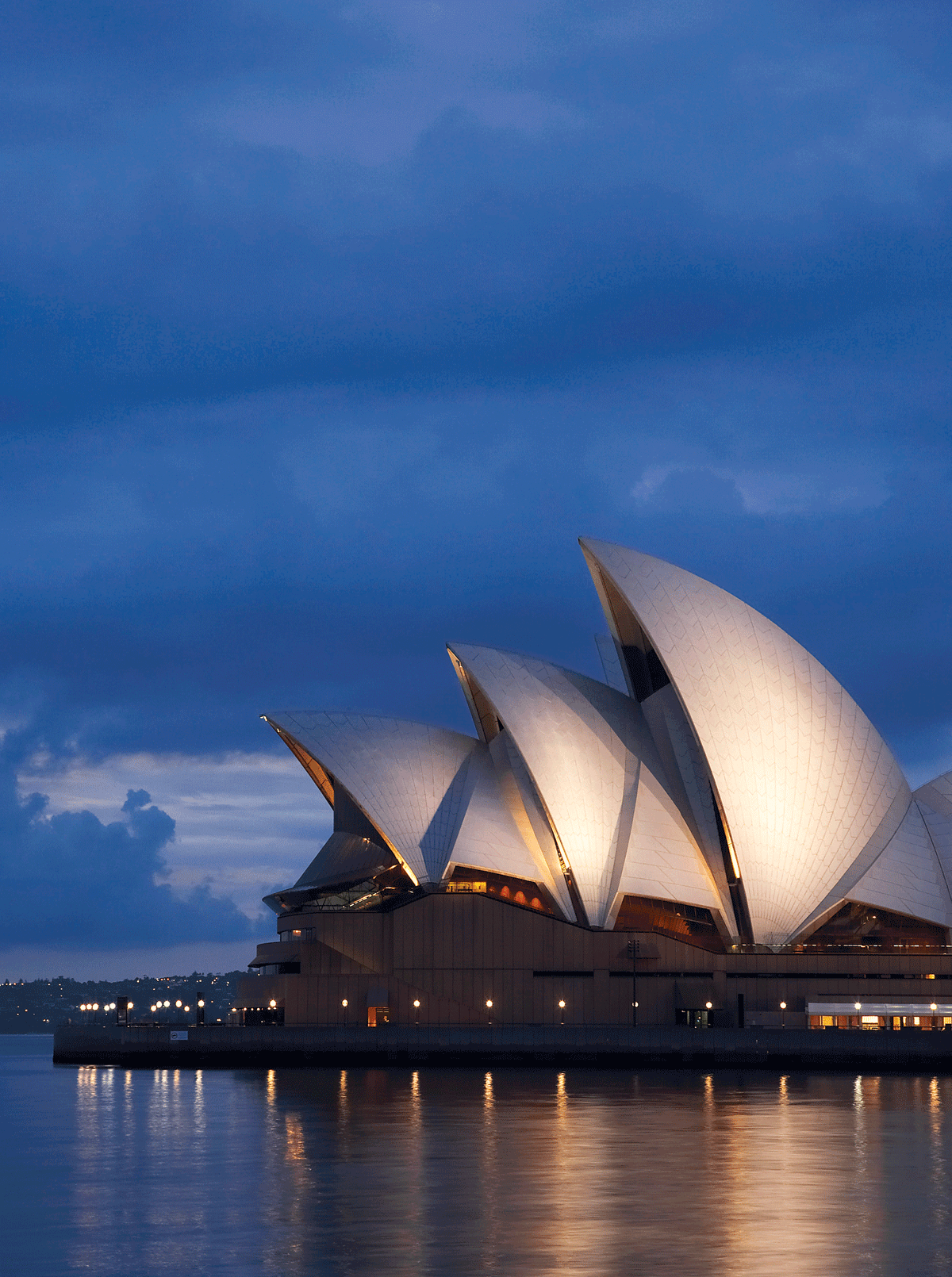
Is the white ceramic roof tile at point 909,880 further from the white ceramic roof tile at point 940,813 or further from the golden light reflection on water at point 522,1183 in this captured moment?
→ the golden light reflection on water at point 522,1183

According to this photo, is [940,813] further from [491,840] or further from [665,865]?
[491,840]

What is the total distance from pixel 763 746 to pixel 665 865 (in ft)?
19.8

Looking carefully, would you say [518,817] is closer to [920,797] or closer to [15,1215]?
[920,797]

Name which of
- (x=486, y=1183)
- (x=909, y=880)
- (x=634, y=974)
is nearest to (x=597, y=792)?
(x=634, y=974)

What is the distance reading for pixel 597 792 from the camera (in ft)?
210

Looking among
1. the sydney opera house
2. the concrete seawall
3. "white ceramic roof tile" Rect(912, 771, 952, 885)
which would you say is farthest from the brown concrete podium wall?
"white ceramic roof tile" Rect(912, 771, 952, 885)

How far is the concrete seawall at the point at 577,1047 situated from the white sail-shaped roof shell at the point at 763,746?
6.29m

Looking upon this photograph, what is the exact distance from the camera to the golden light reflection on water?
66.2ft

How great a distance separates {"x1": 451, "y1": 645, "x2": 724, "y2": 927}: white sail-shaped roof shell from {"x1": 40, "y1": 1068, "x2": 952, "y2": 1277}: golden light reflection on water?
1869 cm

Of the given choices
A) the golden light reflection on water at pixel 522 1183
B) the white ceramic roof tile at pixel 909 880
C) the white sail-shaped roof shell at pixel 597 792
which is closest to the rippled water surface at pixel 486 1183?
the golden light reflection on water at pixel 522 1183

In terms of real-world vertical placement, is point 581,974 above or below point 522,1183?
above

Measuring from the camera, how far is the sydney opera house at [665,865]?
2464 inches

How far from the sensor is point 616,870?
6322 centimetres

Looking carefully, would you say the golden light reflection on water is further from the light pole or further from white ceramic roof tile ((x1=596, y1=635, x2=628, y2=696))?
white ceramic roof tile ((x1=596, y1=635, x2=628, y2=696))
